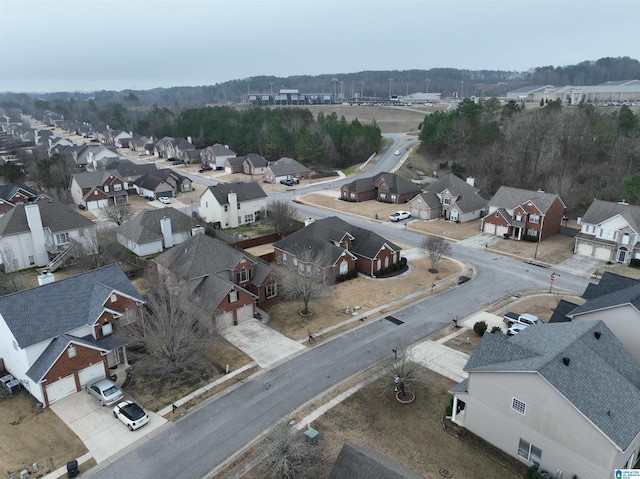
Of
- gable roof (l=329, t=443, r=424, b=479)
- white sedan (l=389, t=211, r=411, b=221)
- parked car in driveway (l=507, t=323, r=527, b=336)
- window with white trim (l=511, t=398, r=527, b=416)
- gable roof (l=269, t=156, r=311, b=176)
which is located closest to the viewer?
gable roof (l=329, t=443, r=424, b=479)

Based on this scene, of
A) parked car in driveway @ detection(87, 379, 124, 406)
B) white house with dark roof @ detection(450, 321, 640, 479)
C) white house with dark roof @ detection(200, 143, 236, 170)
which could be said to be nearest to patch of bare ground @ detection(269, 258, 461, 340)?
parked car in driveway @ detection(87, 379, 124, 406)

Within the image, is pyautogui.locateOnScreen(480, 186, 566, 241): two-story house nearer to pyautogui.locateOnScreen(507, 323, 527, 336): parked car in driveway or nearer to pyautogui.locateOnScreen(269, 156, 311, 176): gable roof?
pyautogui.locateOnScreen(507, 323, 527, 336): parked car in driveway

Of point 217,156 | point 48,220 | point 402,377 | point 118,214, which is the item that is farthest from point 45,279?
point 217,156

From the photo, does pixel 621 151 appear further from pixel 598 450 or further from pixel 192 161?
pixel 192 161

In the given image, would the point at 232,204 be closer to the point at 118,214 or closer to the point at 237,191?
the point at 237,191

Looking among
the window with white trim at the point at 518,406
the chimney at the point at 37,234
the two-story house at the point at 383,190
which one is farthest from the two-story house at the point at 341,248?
the two-story house at the point at 383,190

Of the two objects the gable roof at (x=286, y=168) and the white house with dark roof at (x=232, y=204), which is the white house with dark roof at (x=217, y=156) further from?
the white house with dark roof at (x=232, y=204)
